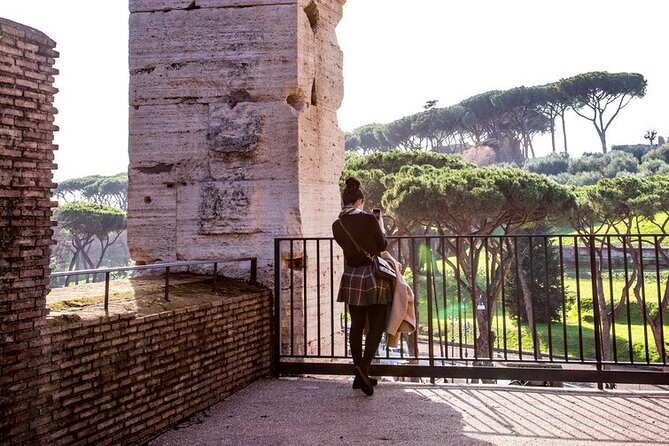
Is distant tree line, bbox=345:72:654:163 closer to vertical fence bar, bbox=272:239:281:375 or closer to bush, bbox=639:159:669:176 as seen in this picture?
bush, bbox=639:159:669:176

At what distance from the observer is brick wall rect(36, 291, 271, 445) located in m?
2.58

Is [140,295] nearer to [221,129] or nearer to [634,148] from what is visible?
[221,129]

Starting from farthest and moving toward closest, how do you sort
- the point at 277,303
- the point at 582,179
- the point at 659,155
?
the point at 659,155 → the point at 582,179 → the point at 277,303

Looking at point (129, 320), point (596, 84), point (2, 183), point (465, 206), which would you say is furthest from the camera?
point (596, 84)

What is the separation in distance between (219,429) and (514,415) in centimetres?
176

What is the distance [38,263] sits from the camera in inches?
99.7

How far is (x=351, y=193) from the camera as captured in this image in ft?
12.9

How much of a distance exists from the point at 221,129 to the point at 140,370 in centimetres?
247

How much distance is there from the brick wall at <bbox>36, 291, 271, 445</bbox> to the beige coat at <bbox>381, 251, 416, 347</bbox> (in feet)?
3.63

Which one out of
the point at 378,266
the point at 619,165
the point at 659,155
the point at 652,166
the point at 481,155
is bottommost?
the point at 378,266

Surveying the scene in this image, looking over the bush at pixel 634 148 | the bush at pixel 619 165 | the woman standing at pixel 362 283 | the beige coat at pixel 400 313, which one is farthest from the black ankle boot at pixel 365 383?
the bush at pixel 634 148

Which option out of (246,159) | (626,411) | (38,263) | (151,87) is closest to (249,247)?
(246,159)

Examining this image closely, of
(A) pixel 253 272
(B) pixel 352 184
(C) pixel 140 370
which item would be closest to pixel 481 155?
(A) pixel 253 272

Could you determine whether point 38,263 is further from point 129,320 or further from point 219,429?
point 219,429
